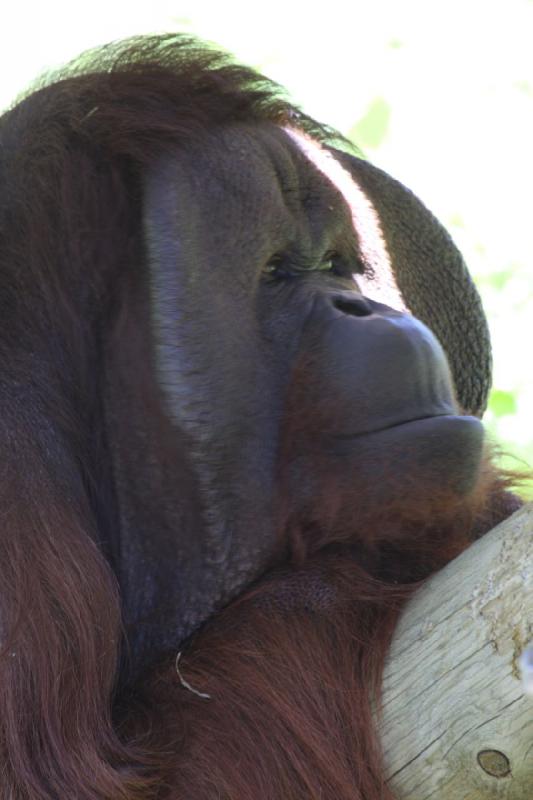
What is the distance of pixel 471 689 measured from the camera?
197 centimetres

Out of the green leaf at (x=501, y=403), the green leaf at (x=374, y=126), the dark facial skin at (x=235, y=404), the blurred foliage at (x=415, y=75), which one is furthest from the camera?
the green leaf at (x=374, y=126)

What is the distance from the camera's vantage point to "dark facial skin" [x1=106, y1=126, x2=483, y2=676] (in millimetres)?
2324

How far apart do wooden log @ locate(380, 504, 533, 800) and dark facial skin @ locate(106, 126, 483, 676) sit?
32 cm

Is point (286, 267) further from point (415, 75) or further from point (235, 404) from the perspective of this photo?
point (415, 75)

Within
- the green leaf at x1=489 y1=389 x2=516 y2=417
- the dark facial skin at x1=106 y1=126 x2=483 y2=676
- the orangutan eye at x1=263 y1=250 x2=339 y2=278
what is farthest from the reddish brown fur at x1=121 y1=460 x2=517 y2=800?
the green leaf at x1=489 y1=389 x2=516 y2=417

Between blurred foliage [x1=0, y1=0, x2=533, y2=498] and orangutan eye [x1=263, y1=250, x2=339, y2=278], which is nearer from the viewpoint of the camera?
orangutan eye [x1=263, y1=250, x2=339, y2=278]

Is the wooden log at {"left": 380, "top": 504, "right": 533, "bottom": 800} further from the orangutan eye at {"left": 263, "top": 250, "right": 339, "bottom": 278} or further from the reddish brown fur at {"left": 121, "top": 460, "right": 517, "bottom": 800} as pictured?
the orangutan eye at {"left": 263, "top": 250, "right": 339, "bottom": 278}

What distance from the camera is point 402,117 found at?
5961 mm

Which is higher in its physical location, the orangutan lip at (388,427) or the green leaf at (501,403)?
the orangutan lip at (388,427)

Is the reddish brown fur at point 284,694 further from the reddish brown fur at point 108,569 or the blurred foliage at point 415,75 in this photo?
the blurred foliage at point 415,75

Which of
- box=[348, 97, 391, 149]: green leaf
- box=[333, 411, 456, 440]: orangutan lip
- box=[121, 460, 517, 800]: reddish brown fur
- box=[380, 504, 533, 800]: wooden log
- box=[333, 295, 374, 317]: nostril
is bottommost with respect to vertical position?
box=[348, 97, 391, 149]: green leaf

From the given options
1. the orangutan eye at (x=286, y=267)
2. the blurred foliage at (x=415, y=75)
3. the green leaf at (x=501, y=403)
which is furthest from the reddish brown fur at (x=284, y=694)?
the blurred foliage at (x=415, y=75)

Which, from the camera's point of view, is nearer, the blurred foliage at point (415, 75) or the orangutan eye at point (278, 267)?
the orangutan eye at point (278, 267)

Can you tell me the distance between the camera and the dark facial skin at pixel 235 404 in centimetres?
232
